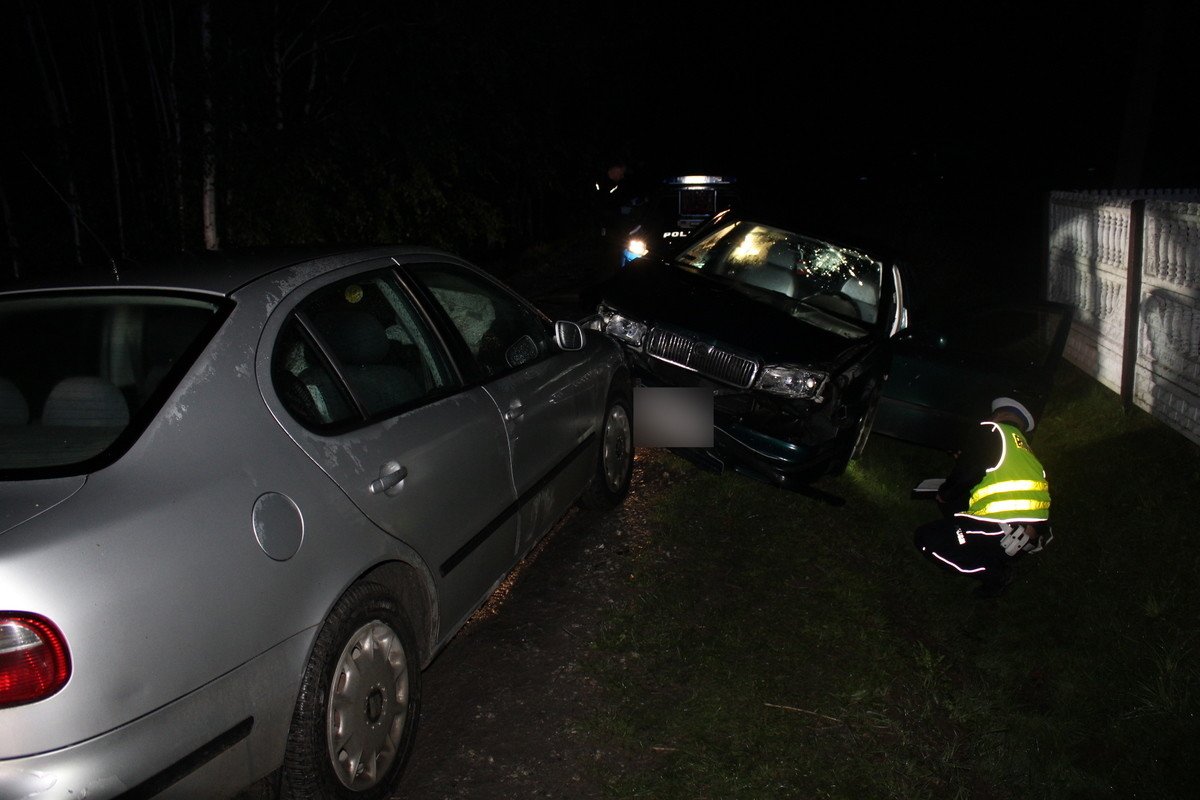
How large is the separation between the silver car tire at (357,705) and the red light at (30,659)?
2.27ft

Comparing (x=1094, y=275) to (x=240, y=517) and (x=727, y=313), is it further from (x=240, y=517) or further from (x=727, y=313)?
(x=240, y=517)

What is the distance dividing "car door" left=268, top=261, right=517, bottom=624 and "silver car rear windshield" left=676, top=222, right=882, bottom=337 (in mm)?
3450

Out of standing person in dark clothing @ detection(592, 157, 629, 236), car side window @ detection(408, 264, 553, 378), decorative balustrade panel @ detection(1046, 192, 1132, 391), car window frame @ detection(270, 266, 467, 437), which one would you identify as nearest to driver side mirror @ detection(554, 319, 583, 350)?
car side window @ detection(408, 264, 553, 378)

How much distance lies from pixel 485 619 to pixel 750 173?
1293 inches

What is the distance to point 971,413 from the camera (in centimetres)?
616

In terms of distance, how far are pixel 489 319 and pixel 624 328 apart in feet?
6.06

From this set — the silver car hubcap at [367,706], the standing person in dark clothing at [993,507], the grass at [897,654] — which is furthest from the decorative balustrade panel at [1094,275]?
the silver car hubcap at [367,706]

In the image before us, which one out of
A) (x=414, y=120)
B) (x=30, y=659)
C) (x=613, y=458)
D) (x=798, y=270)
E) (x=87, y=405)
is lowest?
(x=613, y=458)

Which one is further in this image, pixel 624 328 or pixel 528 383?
pixel 624 328

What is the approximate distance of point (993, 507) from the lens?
4.61 m

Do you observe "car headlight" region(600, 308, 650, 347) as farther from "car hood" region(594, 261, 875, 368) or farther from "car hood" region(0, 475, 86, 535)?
"car hood" region(0, 475, 86, 535)

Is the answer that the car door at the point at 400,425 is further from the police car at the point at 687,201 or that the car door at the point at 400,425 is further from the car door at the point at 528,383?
the police car at the point at 687,201

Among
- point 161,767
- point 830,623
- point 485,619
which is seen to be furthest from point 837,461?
point 161,767

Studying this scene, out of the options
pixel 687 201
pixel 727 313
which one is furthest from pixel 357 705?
pixel 687 201
